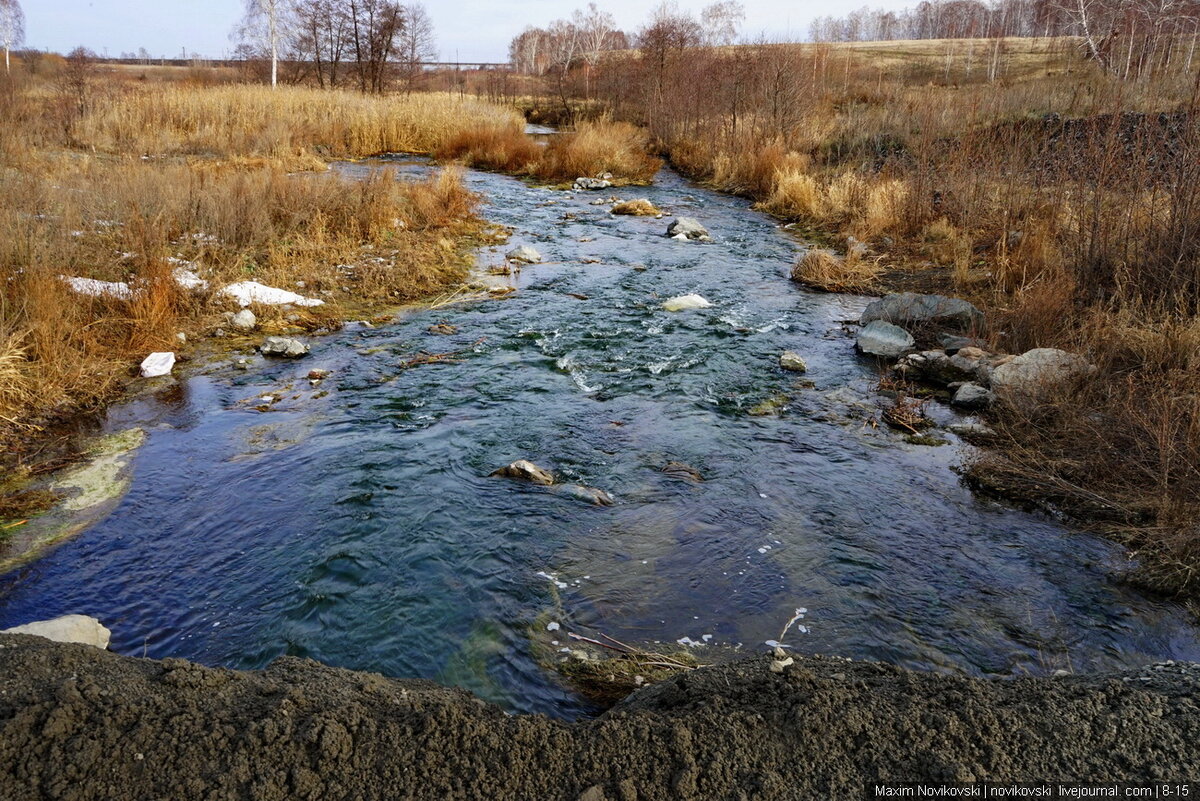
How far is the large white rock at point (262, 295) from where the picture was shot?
8.47 metres

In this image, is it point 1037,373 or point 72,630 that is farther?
point 1037,373

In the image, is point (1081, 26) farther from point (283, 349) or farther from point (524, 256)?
point (283, 349)

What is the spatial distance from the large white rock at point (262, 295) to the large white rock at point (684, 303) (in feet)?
14.1

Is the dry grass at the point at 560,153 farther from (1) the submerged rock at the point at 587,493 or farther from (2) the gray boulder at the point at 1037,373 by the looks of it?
(1) the submerged rock at the point at 587,493

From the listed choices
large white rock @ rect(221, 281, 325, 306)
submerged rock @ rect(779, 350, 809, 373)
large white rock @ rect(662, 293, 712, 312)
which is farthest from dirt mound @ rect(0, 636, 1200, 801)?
large white rock @ rect(662, 293, 712, 312)

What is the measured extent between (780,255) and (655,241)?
90.6 inches

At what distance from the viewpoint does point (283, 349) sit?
762 centimetres

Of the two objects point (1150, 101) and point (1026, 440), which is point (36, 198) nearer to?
point (1026, 440)

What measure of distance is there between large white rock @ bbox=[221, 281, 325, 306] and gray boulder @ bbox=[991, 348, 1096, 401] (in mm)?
7329

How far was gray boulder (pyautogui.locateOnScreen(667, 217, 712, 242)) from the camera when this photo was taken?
44.7 ft

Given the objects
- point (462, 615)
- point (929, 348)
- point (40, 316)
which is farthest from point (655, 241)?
point (462, 615)

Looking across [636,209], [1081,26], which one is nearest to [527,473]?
[636,209]

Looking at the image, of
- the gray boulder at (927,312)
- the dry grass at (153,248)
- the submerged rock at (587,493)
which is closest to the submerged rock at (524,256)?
the dry grass at (153,248)

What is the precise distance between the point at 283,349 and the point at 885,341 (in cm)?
640
